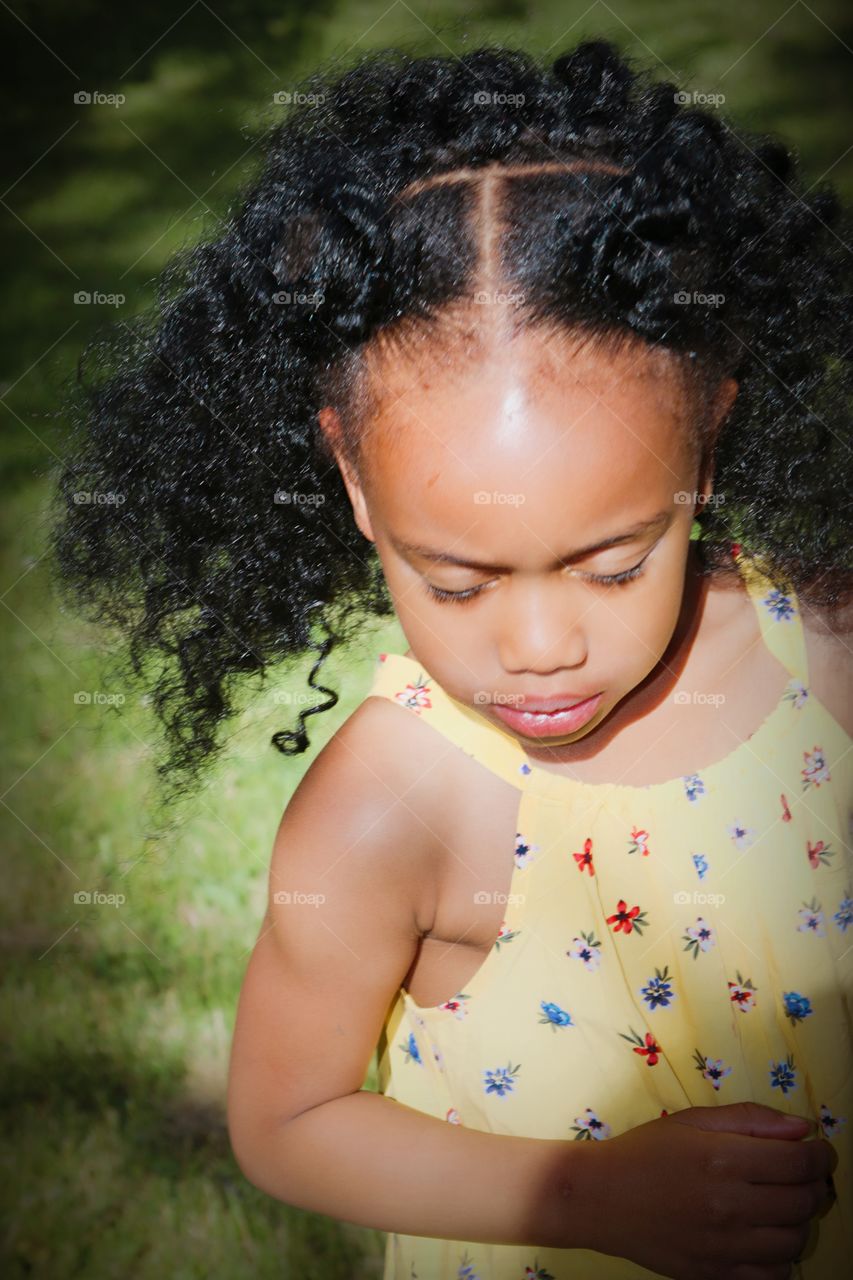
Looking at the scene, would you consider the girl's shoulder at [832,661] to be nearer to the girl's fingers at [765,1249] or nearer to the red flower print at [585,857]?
the red flower print at [585,857]

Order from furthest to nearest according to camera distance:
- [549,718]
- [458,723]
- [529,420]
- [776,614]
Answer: [776,614] → [458,723] → [549,718] → [529,420]

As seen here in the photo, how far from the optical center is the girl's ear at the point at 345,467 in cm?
96

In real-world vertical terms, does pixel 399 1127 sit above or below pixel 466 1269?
above

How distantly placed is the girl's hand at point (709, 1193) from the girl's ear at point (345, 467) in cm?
54

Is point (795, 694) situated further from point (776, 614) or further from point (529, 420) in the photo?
point (529, 420)

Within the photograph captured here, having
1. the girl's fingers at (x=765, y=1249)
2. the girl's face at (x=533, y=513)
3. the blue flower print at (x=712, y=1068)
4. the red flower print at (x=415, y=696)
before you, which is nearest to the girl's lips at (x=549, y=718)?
the girl's face at (x=533, y=513)

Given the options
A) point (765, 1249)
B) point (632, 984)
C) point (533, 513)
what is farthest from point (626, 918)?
point (533, 513)

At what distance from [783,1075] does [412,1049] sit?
Result: 312 mm

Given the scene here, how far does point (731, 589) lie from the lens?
117 cm

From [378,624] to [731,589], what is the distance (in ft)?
1.08

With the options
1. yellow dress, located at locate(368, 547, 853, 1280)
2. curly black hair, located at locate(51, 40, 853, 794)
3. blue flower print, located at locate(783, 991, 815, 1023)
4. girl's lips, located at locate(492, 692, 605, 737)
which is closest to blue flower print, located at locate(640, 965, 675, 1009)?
yellow dress, located at locate(368, 547, 853, 1280)

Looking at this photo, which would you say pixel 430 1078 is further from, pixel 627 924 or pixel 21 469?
pixel 21 469

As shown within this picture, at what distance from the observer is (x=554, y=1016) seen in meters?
1.08

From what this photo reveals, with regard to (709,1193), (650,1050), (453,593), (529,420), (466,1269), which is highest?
(529,420)
